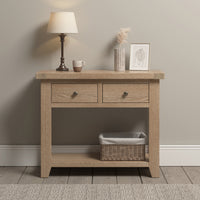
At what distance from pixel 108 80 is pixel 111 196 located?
2.62ft

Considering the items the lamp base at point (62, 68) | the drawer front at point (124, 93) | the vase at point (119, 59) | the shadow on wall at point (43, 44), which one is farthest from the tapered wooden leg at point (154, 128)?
Result: the shadow on wall at point (43, 44)

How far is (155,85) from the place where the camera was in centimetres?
305

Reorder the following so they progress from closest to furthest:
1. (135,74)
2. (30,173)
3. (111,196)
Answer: (111,196) → (135,74) → (30,173)

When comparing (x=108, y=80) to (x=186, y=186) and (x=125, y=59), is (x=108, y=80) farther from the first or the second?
(x=186, y=186)

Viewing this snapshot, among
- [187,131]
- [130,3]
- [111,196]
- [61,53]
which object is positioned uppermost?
[130,3]

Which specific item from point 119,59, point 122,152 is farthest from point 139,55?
point 122,152

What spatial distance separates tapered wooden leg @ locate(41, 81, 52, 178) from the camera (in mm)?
3064

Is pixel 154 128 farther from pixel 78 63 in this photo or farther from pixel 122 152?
pixel 78 63

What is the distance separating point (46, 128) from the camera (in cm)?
311

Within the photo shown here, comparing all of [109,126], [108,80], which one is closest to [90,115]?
[109,126]

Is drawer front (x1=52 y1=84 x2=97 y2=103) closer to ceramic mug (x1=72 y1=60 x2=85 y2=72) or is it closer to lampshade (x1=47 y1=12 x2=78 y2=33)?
ceramic mug (x1=72 y1=60 x2=85 y2=72)

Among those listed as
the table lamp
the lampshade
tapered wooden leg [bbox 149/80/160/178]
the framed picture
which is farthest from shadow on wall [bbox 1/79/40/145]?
tapered wooden leg [bbox 149/80/160/178]

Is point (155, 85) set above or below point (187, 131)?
above

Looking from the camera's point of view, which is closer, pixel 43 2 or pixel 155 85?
pixel 155 85
